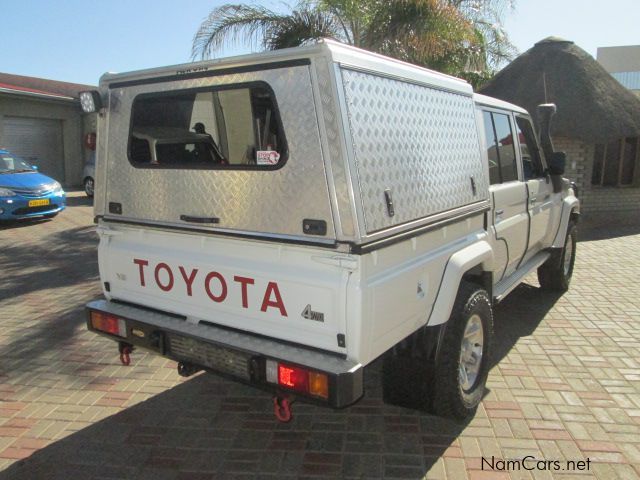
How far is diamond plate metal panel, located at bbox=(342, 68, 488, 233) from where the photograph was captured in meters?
2.33

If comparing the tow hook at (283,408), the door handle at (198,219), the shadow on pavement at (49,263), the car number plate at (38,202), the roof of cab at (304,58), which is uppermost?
the roof of cab at (304,58)

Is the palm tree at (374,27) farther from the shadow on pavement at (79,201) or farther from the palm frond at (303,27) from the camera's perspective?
the shadow on pavement at (79,201)

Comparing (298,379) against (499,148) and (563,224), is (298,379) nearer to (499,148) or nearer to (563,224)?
(499,148)

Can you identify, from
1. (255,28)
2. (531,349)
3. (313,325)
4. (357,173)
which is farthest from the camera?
(255,28)

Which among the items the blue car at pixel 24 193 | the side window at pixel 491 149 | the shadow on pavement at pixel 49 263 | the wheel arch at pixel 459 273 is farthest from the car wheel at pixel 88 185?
the wheel arch at pixel 459 273

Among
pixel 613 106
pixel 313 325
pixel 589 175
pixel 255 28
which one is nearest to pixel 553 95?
pixel 613 106

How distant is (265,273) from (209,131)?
51.5 inches

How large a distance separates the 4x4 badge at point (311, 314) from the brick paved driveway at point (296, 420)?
98cm

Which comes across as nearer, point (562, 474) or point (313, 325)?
point (313, 325)

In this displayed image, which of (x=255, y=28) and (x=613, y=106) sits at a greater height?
(x=255, y=28)

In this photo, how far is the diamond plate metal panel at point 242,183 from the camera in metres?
2.34

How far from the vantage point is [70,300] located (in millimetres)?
5801

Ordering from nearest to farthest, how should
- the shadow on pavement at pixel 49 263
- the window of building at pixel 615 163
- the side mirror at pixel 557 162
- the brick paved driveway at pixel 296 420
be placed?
the brick paved driveway at pixel 296 420
the side mirror at pixel 557 162
the shadow on pavement at pixel 49 263
the window of building at pixel 615 163

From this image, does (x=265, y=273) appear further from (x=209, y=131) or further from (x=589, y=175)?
(x=589, y=175)
